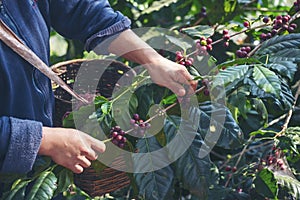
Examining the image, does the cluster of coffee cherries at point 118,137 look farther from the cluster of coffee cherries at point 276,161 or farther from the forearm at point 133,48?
the cluster of coffee cherries at point 276,161

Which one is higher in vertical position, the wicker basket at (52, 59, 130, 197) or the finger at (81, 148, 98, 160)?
the finger at (81, 148, 98, 160)

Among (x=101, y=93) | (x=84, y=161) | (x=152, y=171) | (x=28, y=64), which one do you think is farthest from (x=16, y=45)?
(x=101, y=93)

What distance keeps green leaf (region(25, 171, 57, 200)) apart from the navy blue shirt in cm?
6

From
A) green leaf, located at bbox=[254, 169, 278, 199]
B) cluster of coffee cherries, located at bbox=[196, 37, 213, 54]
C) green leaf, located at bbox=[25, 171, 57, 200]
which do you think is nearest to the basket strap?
green leaf, located at bbox=[25, 171, 57, 200]

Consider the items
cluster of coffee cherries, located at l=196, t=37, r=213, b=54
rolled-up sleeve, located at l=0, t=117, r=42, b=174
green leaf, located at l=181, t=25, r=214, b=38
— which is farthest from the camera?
green leaf, located at l=181, t=25, r=214, b=38

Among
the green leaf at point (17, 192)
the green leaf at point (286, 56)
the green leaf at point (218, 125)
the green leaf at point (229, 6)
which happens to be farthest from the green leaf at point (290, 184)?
the green leaf at point (229, 6)

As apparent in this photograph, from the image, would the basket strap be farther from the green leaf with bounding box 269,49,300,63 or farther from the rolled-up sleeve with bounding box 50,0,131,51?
the green leaf with bounding box 269,49,300,63

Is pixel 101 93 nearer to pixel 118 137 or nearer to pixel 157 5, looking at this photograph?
pixel 118 137

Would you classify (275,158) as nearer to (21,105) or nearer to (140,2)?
(21,105)

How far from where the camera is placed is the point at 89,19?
47.1 inches

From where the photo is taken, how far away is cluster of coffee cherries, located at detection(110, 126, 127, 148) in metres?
1.01

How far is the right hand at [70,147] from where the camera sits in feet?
3.09

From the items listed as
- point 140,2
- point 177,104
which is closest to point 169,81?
point 177,104

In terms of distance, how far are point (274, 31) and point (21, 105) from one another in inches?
20.9
